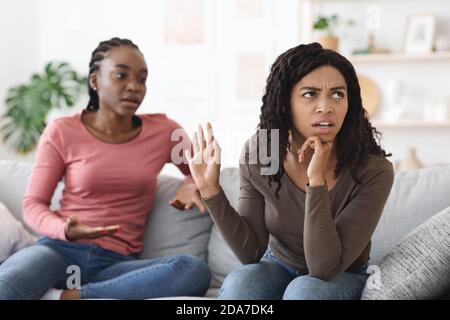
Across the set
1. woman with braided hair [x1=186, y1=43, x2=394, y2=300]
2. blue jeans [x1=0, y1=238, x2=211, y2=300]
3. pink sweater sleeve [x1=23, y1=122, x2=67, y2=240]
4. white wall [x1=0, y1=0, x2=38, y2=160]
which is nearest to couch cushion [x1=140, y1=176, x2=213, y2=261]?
blue jeans [x1=0, y1=238, x2=211, y2=300]

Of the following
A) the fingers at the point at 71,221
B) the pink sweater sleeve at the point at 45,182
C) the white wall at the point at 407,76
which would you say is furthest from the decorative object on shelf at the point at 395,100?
the fingers at the point at 71,221

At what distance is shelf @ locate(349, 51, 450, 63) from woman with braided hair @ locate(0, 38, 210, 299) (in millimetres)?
1922

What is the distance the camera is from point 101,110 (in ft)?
5.75

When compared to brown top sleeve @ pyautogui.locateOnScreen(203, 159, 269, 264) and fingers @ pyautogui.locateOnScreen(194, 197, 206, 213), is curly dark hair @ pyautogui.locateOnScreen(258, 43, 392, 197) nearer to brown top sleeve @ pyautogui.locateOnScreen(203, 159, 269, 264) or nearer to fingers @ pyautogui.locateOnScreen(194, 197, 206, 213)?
brown top sleeve @ pyautogui.locateOnScreen(203, 159, 269, 264)

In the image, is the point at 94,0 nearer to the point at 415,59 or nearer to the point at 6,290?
the point at 415,59

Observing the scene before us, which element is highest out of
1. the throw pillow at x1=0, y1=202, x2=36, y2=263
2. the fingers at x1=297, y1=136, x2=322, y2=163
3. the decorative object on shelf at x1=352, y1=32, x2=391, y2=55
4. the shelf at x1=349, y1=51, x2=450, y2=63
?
the fingers at x1=297, y1=136, x2=322, y2=163

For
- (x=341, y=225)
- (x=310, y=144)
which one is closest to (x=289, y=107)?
(x=310, y=144)

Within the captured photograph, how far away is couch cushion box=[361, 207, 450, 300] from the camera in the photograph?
3.91 ft

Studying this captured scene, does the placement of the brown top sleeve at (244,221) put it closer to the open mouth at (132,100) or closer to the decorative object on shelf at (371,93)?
the open mouth at (132,100)

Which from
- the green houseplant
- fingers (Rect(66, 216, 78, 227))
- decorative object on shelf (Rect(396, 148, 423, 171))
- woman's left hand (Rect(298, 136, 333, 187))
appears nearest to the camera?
woman's left hand (Rect(298, 136, 333, 187))

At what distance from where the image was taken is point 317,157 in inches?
44.7

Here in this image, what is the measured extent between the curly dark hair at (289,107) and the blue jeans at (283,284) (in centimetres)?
16

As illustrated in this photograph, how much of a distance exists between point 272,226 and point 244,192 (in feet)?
0.30
